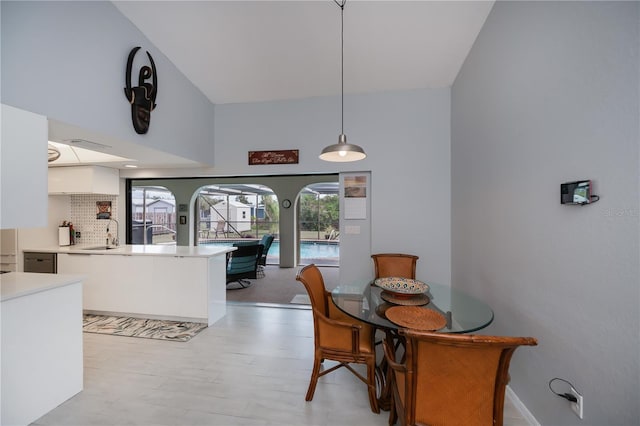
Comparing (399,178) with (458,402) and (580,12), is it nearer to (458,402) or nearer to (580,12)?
(580,12)

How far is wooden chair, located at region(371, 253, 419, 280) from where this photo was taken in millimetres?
2918

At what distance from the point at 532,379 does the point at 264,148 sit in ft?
12.0

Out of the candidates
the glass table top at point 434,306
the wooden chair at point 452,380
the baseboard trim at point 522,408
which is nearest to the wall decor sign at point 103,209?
the glass table top at point 434,306

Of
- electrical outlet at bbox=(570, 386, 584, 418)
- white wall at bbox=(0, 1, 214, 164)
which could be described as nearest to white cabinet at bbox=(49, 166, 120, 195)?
white wall at bbox=(0, 1, 214, 164)

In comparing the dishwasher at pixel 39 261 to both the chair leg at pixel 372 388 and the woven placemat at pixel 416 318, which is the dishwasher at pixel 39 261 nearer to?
the chair leg at pixel 372 388

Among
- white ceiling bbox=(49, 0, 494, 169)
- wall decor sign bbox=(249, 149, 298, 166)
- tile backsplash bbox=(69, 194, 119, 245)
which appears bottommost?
tile backsplash bbox=(69, 194, 119, 245)

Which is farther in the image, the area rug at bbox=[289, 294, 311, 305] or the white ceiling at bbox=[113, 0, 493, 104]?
the area rug at bbox=[289, 294, 311, 305]

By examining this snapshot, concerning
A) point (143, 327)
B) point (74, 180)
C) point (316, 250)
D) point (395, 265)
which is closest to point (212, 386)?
point (143, 327)

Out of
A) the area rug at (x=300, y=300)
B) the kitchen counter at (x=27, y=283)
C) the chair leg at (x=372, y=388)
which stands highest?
the kitchen counter at (x=27, y=283)

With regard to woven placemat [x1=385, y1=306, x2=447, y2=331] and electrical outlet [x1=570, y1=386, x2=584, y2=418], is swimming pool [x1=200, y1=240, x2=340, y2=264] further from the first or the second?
electrical outlet [x1=570, y1=386, x2=584, y2=418]

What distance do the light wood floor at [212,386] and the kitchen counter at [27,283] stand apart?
0.88 meters

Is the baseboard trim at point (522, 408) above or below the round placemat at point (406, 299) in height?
below

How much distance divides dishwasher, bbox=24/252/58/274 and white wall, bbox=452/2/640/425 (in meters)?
5.24

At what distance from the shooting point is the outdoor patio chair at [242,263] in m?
4.78
